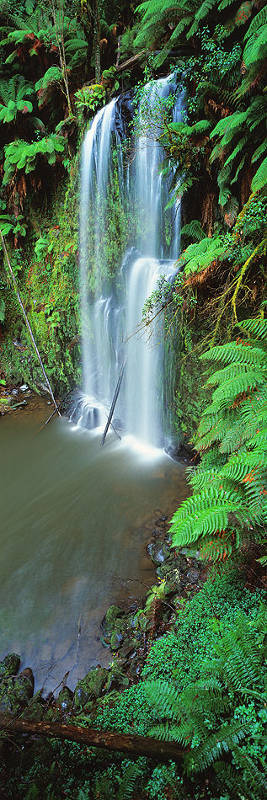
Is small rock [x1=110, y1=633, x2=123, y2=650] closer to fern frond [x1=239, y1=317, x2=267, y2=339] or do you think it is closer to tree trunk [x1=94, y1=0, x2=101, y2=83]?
fern frond [x1=239, y1=317, x2=267, y2=339]

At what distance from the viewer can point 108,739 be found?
1599mm

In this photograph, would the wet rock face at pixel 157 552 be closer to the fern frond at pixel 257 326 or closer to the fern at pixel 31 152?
the fern frond at pixel 257 326

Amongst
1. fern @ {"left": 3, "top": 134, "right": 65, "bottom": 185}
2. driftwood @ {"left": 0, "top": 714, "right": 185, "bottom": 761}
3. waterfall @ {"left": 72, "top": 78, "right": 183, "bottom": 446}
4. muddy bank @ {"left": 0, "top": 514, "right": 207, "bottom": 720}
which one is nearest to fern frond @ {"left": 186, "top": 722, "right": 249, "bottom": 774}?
driftwood @ {"left": 0, "top": 714, "right": 185, "bottom": 761}

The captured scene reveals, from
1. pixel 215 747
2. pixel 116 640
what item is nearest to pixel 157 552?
pixel 116 640

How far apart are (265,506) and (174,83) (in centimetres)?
640

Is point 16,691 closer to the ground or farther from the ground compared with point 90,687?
farther from the ground

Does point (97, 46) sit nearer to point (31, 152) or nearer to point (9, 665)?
point (31, 152)

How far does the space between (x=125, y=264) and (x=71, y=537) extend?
16.3 feet

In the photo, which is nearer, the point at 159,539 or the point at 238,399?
the point at 238,399

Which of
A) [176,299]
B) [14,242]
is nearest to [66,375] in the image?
[14,242]

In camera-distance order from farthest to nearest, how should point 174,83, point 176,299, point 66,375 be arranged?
point 66,375 → point 174,83 → point 176,299

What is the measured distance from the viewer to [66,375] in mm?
Answer: 8398

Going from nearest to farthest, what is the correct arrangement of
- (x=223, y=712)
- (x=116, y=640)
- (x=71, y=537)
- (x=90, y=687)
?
(x=223, y=712)
(x=90, y=687)
(x=116, y=640)
(x=71, y=537)

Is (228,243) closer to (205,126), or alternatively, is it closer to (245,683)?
(205,126)
